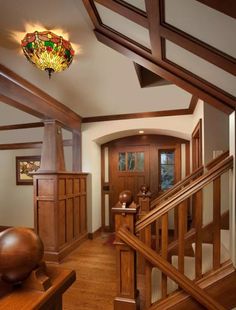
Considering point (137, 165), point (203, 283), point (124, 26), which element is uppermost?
point (124, 26)

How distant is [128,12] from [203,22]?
538mm

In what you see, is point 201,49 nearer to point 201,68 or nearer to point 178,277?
point 201,68

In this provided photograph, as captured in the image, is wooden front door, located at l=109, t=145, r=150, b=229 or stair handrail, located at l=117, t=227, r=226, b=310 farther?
wooden front door, located at l=109, t=145, r=150, b=229

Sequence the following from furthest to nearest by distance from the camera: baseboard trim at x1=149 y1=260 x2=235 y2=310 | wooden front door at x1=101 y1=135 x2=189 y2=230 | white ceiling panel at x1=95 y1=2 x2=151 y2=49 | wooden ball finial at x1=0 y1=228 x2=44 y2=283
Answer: wooden front door at x1=101 y1=135 x2=189 y2=230, baseboard trim at x1=149 y1=260 x2=235 y2=310, white ceiling panel at x1=95 y1=2 x2=151 y2=49, wooden ball finial at x1=0 y1=228 x2=44 y2=283

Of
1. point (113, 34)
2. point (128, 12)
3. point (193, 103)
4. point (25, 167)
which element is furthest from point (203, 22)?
point (25, 167)

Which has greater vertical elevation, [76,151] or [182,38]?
[182,38]

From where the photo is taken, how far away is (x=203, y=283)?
1739 mm

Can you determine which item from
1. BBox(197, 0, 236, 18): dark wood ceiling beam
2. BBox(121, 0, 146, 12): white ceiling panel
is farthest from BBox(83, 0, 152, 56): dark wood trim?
BBox(197, 0, 236, 18): dark wood ceiling beam

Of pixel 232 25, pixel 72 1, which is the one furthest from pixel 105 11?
pixel 232 25

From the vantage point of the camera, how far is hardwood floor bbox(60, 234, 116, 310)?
2.30m

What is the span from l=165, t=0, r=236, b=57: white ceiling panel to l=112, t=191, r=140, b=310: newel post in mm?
1399

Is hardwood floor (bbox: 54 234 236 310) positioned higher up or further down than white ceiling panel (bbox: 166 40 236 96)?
further down

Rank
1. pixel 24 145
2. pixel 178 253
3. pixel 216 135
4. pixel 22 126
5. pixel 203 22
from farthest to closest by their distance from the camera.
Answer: pixel 24 145, pixel 22 126, pixel 216 135, pixel 178 253, pixel 203 22

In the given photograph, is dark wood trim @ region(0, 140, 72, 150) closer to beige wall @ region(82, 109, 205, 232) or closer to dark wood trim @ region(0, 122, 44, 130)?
dark wood trim @ region(0, 122, 44, 130)
